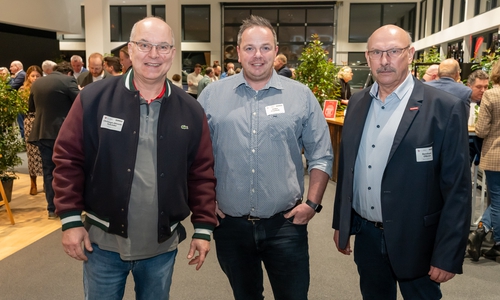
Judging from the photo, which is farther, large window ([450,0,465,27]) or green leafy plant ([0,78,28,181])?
large window ([450,0,465,27])

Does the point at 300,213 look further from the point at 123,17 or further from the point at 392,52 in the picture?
the point at 123,17

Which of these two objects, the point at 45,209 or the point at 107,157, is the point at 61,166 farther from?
the point at 45,209

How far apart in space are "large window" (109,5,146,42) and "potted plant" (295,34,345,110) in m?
13.6

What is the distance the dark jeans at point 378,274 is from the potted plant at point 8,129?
4.51 metres

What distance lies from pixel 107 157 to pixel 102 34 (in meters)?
13.8

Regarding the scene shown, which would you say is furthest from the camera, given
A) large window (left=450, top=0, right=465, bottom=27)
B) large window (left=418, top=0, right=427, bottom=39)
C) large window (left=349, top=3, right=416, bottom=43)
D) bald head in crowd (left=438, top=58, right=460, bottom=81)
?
large window (left=349, top=3, right=416, bottom=43)

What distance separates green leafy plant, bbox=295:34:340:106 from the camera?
6863 mm

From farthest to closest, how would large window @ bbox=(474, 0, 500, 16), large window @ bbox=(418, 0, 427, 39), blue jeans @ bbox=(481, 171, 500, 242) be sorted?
large window @ bbox=(418, 0, 427, 39) → large window @ bbox=(474, 0, 500, 16) → blue jeans @ bbox=(481, 171, 500, 242)

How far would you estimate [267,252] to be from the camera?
2062 mm

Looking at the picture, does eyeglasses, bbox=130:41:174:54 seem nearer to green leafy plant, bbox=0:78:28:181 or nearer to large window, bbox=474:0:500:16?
green leafy plant, bbox=0:78:28:181

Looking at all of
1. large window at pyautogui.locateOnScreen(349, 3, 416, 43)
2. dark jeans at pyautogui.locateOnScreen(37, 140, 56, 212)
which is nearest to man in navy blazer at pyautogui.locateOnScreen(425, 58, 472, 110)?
dark jeans at pyautogui.locateOnScreen(37, 140, 56, 212)

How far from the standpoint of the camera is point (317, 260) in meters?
3.80

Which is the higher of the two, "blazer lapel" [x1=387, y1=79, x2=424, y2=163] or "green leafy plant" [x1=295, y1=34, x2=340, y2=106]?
"green leafy plant" [x1=295, y1=34, x2=340, y2=106]

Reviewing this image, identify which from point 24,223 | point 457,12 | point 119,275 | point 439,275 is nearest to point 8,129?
point 24,223
